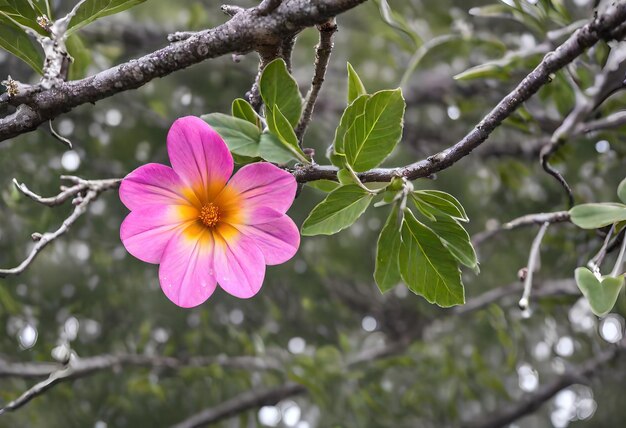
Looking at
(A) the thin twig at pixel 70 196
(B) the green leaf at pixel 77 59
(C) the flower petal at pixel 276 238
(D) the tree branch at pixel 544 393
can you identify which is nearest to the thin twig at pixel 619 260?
(C) the flower petal at pixel 276 238

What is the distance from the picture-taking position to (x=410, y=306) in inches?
52.0

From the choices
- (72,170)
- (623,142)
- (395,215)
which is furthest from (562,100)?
(72,170)

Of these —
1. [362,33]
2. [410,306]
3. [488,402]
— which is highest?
[362,33]

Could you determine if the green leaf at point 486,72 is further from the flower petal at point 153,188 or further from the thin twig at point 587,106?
the flower petal at point 153,188

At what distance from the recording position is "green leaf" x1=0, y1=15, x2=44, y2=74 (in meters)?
0.53

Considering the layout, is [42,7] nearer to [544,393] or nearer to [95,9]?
[95,9]

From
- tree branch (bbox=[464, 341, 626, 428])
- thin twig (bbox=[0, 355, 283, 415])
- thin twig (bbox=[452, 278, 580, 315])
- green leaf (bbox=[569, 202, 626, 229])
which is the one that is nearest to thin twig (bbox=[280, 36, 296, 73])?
green leaf (bbox=[569, 202, 626, 229])

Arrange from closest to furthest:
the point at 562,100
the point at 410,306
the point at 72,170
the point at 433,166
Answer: the point at 433,166, the point at 562,100, the point at 72,170, the point at 410,306

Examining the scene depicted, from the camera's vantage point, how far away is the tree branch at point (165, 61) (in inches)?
17.7

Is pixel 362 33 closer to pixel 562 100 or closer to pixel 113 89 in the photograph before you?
pixel 562 100

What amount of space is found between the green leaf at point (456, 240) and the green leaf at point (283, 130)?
11 centimetres

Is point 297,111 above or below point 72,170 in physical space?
above

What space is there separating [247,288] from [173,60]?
0.57ft

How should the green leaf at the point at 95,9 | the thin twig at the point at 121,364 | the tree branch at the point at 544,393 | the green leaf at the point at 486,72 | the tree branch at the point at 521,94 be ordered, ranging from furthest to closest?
1. the tree branch at the point at 544,393
2. the thin twig at the point at 121,364
3. the green leaf at the point at 486,72
4. the green leaf at the point at 95,9
5. the tree branch at the point at 521,94
